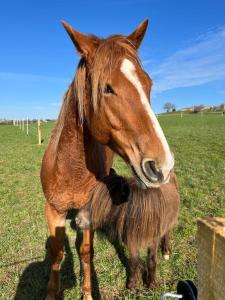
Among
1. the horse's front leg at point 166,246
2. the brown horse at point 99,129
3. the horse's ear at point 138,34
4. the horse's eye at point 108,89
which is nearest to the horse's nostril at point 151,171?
the brown horse at point 99,129

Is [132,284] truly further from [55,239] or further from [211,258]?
[211,258]

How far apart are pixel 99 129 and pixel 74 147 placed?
67 cm

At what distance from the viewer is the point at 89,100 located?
2365mm

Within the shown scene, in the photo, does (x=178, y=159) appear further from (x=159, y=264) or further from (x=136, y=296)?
(x=136, y=296)

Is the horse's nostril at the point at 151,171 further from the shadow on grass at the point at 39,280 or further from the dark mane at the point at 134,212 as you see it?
the shadow on grass at the point at 39,280

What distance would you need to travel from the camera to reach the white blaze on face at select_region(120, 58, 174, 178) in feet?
5.99

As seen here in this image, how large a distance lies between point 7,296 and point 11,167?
8.19 meters

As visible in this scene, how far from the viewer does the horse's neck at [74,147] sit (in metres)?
2.78

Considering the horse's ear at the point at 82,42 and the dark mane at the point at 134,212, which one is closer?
the horse's ear at the point at 82,42

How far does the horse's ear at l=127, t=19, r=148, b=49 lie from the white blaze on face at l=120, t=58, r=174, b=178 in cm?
47

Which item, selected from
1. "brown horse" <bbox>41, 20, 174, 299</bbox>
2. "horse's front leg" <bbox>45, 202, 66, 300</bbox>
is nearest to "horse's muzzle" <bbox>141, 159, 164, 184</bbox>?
"brown horse" <bbox>41, 20, 174, 299</bbox>

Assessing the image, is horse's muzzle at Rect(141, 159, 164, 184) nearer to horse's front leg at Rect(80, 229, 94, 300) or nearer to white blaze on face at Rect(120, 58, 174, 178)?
white blaze on face at Rect(120, 58, 174, 178)

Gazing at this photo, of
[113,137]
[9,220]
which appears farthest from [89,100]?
[9,220]

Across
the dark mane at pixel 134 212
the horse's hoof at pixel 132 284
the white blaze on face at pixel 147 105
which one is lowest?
the horse's hoof at pixel 132 284
